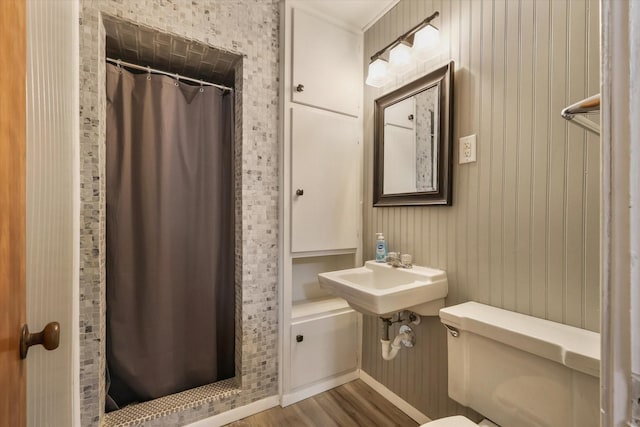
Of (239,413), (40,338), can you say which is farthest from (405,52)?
(239,413)

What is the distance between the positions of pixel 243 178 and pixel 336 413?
1.44 m

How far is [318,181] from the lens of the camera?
1747 millimetres

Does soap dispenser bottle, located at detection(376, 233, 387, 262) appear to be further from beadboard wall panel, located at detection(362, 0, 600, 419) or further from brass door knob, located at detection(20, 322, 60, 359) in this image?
brass door knob, located at detection(20, 322, 60, 359)

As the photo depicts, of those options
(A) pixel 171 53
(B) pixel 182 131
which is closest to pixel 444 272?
(B) pixel 182 131

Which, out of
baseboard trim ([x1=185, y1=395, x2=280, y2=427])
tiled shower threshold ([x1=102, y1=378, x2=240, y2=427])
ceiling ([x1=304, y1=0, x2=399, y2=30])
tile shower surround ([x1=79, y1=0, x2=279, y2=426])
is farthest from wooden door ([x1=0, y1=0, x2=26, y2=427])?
ceiling ([x1=304, y1=0, x2=399, y2=30])

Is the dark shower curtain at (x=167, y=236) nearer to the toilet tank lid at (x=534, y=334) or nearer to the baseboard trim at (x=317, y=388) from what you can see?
the baseboard trim at (x=317, y=388)

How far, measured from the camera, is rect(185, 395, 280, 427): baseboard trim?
4.84ft

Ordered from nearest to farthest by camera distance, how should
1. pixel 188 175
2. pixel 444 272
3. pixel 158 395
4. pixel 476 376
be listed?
1. pixel 476 376
2. pixel 444 272
3. pixel 158 395
4. pixel 188 175

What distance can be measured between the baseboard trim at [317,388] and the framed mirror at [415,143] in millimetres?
1186

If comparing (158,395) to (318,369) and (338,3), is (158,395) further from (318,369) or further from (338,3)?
(338,3)

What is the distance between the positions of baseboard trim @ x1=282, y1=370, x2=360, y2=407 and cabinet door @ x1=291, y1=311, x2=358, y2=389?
0.04 meters

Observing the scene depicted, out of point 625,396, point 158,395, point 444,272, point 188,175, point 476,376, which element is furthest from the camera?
point 188,175

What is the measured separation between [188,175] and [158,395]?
1.26 metres

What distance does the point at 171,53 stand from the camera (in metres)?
1.60
